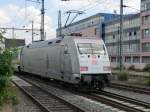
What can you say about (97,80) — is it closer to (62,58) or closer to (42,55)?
(62,58)

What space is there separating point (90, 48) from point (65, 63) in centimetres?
174

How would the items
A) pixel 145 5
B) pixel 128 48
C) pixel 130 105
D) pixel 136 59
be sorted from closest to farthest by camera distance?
pixel 130 105 < pixel 145 5 < pixel 136 59 < pixel 128 48

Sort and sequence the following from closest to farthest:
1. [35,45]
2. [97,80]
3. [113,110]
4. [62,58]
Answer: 1. [113,110]
2. [97,80]
3. [62,58]
4. [35,45]

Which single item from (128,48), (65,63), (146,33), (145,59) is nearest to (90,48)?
(65,63)

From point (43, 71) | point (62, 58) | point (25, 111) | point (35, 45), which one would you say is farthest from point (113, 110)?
point (35, 45)

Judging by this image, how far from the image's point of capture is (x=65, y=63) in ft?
74.7

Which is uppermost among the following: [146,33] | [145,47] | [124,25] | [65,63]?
[124,25]

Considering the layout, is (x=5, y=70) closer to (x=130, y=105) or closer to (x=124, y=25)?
(x=130, y=105)

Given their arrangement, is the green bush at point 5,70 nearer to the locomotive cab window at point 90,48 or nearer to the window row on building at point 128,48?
the locomotive cab window at point 90,48

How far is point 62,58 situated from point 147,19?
72.6m

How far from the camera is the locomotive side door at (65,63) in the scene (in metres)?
22.2


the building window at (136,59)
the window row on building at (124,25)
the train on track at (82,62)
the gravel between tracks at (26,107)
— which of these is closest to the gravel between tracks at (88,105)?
the train on track at (82,62)

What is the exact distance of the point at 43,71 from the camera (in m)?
29.2

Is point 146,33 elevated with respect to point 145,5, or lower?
lower
